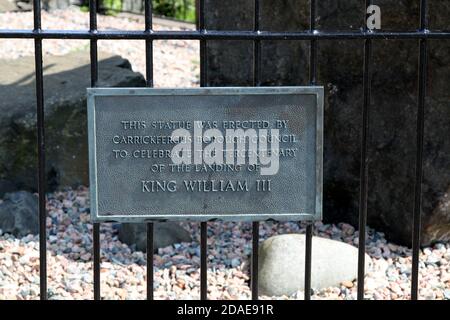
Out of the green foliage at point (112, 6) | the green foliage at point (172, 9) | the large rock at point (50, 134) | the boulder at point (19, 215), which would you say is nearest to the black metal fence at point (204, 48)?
the boulder at point (19, 215)

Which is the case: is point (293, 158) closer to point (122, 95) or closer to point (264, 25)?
point (122, 95)

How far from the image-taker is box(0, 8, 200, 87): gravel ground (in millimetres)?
8641

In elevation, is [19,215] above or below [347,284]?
above

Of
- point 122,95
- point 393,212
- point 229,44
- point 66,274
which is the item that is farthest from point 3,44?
point 122,95

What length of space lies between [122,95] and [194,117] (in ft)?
0.90

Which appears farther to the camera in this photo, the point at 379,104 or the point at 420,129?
the point at 379,104

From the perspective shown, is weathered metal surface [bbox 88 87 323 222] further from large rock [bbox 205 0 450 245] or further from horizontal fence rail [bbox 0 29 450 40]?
large rock [bbox 205 0 450 245]

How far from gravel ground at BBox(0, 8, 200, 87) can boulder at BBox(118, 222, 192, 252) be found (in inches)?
113

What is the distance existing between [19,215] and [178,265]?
1133mm

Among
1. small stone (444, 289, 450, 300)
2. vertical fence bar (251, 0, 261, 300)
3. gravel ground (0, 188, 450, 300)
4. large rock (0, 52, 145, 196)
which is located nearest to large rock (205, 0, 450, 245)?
gravel ground (0, 188, 450, 300)

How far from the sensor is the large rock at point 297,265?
459 cm

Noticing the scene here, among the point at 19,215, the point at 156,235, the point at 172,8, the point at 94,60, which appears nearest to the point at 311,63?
the point at 94,60

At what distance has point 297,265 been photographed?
15.2 feet

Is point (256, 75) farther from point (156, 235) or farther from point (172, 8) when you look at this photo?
point (172, 8)
